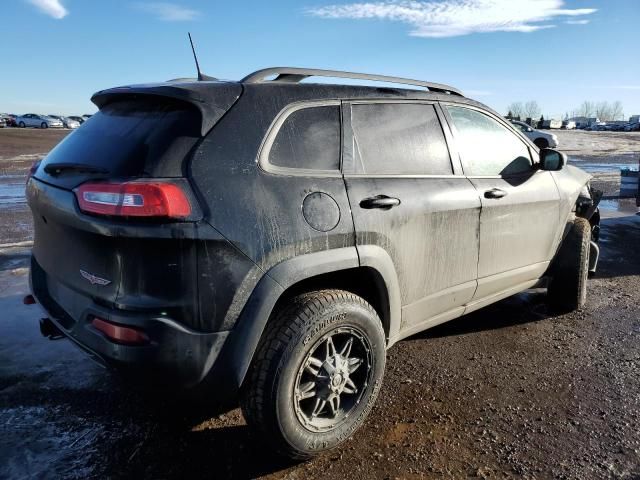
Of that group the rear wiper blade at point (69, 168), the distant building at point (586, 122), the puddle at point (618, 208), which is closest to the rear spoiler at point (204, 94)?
the rear wiper blade at point (69, 168)

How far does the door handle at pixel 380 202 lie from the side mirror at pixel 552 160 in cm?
182

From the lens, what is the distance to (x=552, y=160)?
402cm

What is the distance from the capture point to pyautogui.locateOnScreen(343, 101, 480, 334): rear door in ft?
9.18

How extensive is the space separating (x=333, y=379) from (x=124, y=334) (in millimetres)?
1053

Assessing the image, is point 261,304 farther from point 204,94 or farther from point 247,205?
point 204,94

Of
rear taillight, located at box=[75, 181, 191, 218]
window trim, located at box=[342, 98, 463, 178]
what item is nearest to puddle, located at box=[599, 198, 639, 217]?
window trim, located at box=[342, 98, 463, 178]

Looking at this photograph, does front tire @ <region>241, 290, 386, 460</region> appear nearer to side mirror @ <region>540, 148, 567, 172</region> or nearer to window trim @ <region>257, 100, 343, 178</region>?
window trim @ <region>257, 100, 343, 178</region>

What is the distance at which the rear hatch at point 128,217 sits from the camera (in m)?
2.15

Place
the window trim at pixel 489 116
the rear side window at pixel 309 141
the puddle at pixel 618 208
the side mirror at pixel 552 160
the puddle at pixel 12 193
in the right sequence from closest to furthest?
the rear side window at pixel 309 141 → the window trim at pixel 489 116 → the side mirror at pixel 552 160 → the puddle at pixel 618 208 → the puddle at pixel 12 193

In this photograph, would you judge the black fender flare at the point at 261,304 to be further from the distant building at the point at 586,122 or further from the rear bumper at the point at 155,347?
the distant building at the point at 586,122

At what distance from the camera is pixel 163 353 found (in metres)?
2.17

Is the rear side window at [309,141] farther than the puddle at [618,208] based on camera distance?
No

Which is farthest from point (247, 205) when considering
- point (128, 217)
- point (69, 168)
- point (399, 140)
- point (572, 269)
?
point (572, 269)

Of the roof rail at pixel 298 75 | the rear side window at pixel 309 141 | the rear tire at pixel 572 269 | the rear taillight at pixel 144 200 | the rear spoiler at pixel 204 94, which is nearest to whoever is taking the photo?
A: the rear taillight at pixel 144 200
